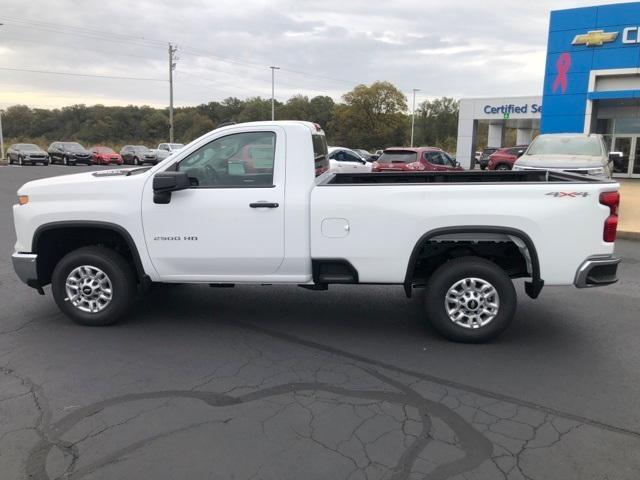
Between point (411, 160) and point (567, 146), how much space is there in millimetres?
5040

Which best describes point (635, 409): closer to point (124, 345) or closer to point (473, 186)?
point (473, 186)

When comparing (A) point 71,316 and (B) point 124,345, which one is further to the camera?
(A) point 71,316

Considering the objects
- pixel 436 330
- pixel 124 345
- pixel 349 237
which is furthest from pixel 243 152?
pixel 436 330

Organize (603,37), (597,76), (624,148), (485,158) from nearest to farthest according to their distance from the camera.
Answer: (603,37) < (597,76) < (624,148) < (485,158)

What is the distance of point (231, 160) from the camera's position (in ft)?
16.5

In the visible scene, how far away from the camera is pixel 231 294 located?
651 centimetres

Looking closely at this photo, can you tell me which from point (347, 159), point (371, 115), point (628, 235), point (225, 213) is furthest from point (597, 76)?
point (371, 115)

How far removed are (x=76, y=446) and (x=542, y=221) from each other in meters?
3.82

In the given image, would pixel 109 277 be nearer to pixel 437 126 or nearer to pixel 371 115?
pixel 371 115

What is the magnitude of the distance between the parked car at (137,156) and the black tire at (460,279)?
126 feet

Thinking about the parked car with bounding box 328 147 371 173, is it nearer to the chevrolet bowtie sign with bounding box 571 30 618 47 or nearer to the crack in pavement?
the chevrolet bowtie sign with bounding box 571 30 618 47

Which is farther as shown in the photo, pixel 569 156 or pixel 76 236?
pixel 569 156

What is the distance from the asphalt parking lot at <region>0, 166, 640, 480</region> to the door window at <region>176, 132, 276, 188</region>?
1439 millimetres

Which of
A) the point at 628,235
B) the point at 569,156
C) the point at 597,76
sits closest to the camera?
the point at 628,235
